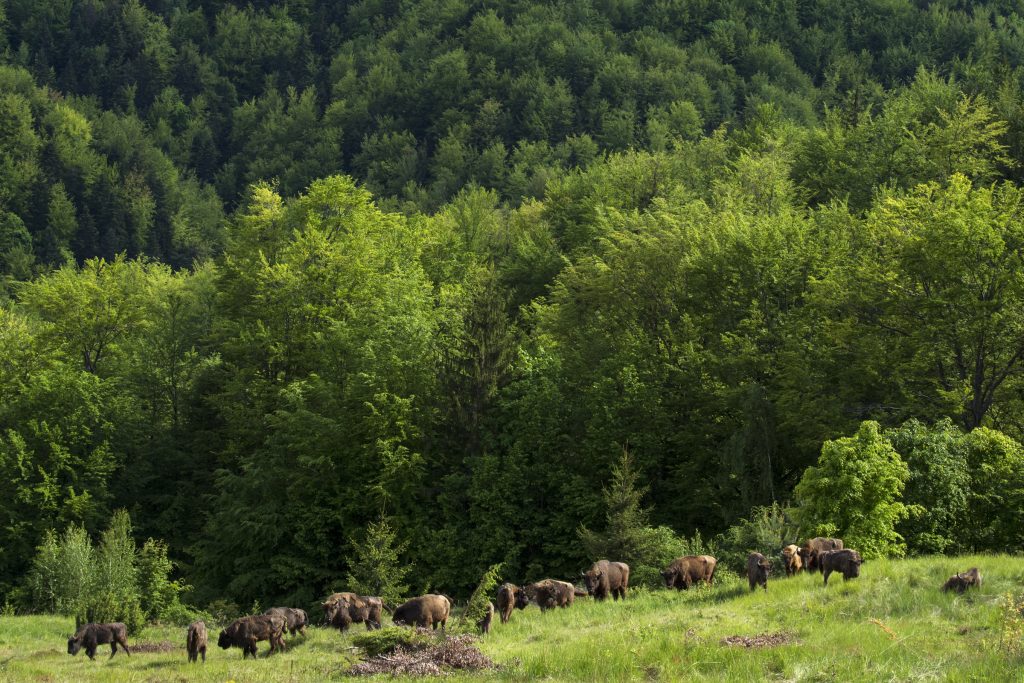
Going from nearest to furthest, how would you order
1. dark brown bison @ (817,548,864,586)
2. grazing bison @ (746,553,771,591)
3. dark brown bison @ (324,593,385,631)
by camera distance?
dark brown bison @ (817,548,864,586), grazing bison @ (746,553,771,591), dark brown bison @ (324,593,385,631)

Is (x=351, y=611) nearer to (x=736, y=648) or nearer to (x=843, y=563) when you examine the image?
(x=736, y=648)

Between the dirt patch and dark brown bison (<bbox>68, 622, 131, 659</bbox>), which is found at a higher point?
dark brown bison (<bbox>68, 622, 131, 659</bbox>)

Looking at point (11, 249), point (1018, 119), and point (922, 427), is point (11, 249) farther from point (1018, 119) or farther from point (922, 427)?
point (922, 427)

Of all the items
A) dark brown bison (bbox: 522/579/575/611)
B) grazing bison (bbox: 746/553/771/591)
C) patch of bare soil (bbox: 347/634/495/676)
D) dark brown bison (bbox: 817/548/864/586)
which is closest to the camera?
patch of bare soil (bbox: 347/634/495/676)

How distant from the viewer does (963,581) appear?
2283 cm

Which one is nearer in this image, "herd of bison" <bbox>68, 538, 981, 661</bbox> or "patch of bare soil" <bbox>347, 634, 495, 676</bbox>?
"patch of bare soil" <bbox>347, 634, 495, 676</bbox>

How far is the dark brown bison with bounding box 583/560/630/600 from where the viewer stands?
3002cm

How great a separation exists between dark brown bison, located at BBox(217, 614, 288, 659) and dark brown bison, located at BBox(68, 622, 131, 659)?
3.41m

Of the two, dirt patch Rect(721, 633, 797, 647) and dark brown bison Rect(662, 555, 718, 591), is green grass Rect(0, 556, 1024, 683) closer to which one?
dirt patch Rect(721, 633, 797, 647)

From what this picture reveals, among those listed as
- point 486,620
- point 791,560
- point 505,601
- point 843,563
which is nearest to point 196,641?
point 486,620

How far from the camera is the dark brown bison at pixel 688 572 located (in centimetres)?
2931

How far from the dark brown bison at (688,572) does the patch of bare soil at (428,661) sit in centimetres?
840

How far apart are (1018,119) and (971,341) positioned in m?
34.2

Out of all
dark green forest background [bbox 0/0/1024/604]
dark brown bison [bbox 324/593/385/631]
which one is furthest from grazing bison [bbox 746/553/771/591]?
dark brown bison [bbox 324/593/385/631]
